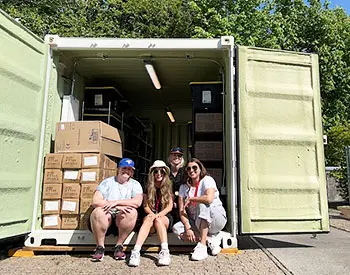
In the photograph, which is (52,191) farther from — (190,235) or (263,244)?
(263,244)

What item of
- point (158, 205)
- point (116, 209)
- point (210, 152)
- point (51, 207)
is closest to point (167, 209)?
point (158, 205)

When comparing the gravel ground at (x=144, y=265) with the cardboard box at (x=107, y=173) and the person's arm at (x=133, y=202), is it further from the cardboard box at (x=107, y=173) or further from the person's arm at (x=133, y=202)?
the cardboard box at (x=107, y=173)

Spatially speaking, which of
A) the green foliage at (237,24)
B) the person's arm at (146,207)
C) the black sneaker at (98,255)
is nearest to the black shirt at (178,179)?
the person's arm at (146,207)

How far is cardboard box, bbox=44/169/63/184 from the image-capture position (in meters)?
3.84

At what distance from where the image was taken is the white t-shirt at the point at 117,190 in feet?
11.7

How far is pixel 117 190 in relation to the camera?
143 inches

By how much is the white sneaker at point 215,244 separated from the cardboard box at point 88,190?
4.63 feet

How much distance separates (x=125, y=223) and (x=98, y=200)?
370 millimetres

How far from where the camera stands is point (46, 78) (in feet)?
12.6

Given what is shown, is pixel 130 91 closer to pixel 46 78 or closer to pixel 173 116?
pixel 173 116

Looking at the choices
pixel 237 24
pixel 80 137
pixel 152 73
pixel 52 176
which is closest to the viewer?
pixel 52 176

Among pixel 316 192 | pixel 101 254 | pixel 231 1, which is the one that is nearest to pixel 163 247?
pixel 101 254

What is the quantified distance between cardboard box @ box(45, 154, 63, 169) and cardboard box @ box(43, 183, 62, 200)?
208 millimetres

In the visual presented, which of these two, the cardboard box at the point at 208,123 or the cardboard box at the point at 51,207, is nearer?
the cardboard box at the point at 51,207
